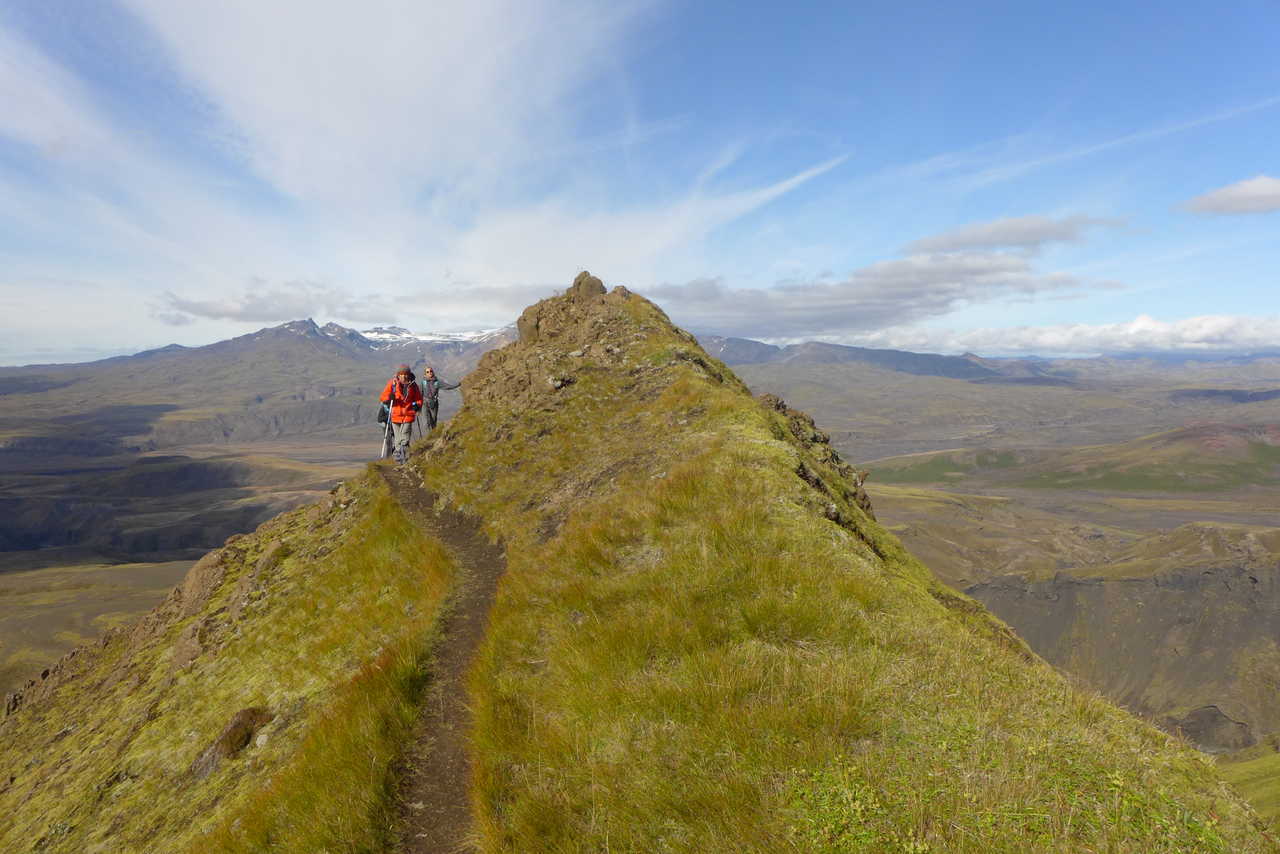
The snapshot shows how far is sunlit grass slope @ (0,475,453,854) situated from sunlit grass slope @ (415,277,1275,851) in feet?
5.46

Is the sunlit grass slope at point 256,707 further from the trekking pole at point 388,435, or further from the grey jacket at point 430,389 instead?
the grey jacket at point 430,389

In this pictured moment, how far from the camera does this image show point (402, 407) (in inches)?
878

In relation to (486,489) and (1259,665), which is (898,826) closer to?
(486,489)

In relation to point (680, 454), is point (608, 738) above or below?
below

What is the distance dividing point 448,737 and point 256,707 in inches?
245

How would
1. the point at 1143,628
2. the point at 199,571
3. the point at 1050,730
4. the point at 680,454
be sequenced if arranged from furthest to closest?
the point at 1143,628 → the point at 199,571 → the point at 680,454 → the point at 1050,730

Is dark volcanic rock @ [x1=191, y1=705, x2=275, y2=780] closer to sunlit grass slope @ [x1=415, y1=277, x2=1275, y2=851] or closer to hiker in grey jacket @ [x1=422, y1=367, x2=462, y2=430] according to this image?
sunlit grass slope @ [x1=415, y1=277, x2=1275, y2=851]

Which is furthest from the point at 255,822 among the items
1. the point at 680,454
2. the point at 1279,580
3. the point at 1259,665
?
the point at 1279,580

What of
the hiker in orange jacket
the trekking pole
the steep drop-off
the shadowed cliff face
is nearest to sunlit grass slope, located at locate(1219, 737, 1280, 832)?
the shadowed cliff face

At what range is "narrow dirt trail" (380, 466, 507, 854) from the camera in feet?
19.5

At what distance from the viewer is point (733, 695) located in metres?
5.75

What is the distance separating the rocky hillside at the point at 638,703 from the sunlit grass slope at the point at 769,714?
28 millimetres

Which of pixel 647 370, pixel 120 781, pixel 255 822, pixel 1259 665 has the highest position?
pixel 647 370

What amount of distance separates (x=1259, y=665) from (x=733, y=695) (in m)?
135
